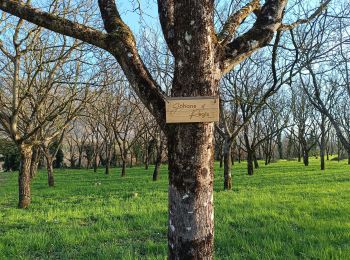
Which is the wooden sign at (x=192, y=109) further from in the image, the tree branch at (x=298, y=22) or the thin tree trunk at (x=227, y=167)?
the thin tree trunk at (x=227, y=167)

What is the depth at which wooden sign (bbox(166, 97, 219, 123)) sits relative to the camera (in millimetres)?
2563

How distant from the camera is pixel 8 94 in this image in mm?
18609

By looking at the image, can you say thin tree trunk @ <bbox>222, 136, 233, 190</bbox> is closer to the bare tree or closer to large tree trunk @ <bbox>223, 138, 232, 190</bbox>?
large tree trunk @ <bbox>223, 138, 232, 190</bbox>

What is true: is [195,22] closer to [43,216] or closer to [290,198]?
[43,216]

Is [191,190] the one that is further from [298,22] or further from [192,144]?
[298,22]

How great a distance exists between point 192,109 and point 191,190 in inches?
23.6

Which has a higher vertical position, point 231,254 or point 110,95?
point 110,95

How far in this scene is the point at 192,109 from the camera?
259 cm

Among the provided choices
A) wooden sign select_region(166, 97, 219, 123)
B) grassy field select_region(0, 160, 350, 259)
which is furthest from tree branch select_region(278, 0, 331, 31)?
grassy field select_region(0, 160, 350, 259)

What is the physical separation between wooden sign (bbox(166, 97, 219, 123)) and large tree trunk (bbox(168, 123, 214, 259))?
0.08 m

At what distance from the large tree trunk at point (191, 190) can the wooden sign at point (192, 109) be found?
0.08 metres

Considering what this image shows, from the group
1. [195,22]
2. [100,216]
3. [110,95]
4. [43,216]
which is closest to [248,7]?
[195,22]

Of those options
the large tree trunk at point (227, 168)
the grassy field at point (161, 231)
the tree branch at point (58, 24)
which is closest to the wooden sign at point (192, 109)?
the tree branch at point (58, 24)

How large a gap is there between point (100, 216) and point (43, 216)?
1463mm
